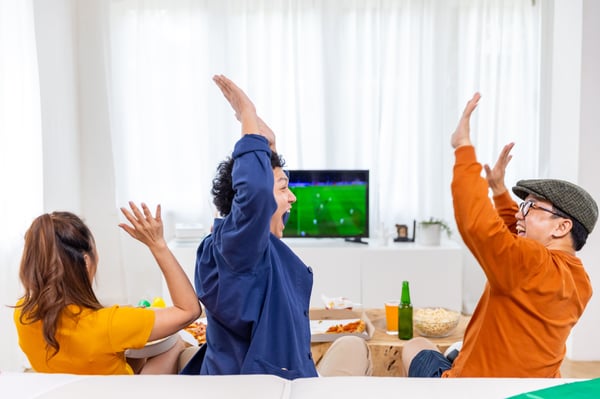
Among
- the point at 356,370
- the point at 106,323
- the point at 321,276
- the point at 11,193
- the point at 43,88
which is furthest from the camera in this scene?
the point at 321,276

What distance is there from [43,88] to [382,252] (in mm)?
2673

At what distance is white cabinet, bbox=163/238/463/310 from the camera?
437 cm

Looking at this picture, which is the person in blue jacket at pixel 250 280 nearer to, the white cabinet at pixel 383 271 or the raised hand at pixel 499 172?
the raised hand at pixel 499 172

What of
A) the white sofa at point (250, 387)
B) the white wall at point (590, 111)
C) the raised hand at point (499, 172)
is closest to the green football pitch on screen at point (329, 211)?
the white wall at point (590, 111)

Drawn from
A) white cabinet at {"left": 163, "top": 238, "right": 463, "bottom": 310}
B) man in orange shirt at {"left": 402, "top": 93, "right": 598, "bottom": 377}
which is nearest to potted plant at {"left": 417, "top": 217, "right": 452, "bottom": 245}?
white cabinet at {"left": 163, "top": 238, "right": 463, "bottom": 310}

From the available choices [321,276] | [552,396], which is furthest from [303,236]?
[552,396]

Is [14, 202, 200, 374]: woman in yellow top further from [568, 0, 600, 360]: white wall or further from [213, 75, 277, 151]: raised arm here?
[568, 0, 600, 360]: white wall

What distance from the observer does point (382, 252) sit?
4.39 m

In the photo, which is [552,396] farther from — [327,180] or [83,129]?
[83,129]

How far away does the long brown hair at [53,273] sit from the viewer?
5.21 ft

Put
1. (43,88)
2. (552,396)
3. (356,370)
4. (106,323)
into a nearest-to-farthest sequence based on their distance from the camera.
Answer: (552,396)
(106,323)
(356,370)
(43,88)

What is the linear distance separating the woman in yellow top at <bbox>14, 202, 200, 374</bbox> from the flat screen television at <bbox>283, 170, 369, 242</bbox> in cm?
288

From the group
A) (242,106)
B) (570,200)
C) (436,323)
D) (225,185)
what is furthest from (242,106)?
(436,323)

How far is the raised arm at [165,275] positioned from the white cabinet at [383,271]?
9.06ft
